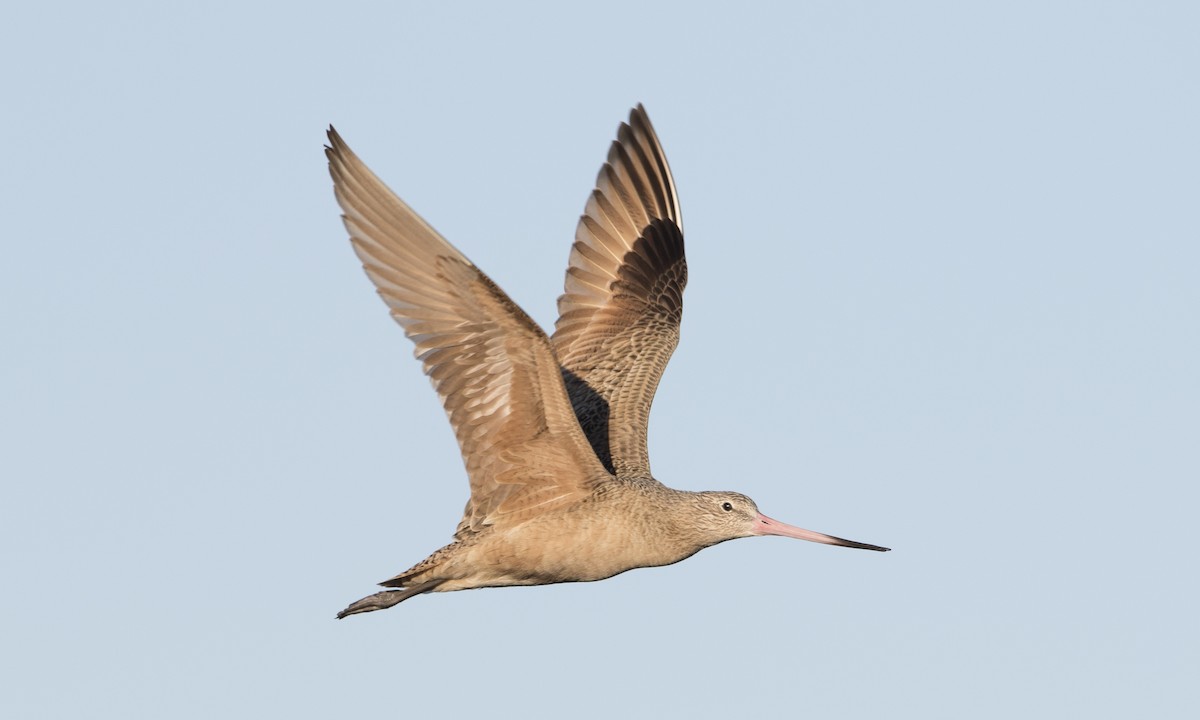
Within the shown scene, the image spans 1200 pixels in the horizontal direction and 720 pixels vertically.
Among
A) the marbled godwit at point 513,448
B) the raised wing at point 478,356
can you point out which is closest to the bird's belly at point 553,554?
the marbled godwit at point 513,448

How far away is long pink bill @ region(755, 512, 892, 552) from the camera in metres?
14.5

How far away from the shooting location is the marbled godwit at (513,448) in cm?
1283

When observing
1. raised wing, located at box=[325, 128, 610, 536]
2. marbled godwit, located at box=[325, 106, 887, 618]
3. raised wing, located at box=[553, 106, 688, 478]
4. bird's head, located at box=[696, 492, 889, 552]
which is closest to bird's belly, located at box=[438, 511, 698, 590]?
marbled godwit, located at box=[325, 106, 887, 618]

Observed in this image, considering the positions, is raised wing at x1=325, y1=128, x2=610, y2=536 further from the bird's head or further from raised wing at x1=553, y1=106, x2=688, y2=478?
raised wing at x1=553, y1=106, x2=688, y2=478

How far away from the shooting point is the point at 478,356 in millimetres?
13039

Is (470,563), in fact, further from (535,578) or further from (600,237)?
(600,237)

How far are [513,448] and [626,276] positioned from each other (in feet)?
13.0

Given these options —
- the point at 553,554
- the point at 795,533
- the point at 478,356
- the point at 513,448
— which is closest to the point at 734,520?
the point at 795,533

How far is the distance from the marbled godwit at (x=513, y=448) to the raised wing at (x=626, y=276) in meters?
0.63


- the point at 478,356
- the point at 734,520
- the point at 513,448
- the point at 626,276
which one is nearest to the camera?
the point at 478,356

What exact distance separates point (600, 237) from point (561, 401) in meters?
4.43

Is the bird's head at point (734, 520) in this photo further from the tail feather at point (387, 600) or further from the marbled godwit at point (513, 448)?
the tail feather at point (387, 600)

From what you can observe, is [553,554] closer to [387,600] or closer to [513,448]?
[513,448]

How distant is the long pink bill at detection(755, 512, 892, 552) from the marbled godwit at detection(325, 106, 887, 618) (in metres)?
0.01
